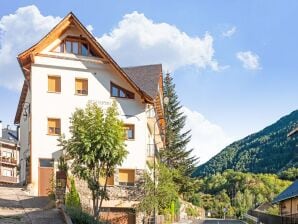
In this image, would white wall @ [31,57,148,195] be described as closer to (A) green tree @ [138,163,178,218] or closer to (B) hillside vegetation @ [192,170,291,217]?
(A) green tree @ [138,163,178,218]

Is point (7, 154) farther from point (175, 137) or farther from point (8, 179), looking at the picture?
point (175, 137)

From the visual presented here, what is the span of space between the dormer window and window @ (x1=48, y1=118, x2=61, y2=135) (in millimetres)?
5124

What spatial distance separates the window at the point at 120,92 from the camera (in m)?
40.8

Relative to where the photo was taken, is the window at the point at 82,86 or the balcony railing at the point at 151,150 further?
the balcony railing at the point at 151,150

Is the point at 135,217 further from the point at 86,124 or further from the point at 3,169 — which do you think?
the point at 3,169

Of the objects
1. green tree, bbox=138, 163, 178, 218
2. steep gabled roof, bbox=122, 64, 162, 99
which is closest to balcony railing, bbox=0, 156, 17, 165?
steep gabled roof, bbox=122, 64, 162, 99

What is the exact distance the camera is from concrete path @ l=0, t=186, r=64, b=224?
2144 cm

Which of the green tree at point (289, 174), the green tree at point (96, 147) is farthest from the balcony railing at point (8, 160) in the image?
the green tree at point (289, 174)

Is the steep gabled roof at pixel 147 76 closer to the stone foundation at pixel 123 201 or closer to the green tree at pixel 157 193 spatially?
the green tree at pixel 157 193

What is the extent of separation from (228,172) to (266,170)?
9.55 m

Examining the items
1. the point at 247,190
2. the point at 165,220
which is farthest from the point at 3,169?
the point at 247,190

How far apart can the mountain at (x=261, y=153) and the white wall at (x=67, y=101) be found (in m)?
75.0

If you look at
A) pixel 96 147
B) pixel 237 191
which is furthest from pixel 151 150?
pixel 237 191

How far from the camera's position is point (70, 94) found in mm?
39375
